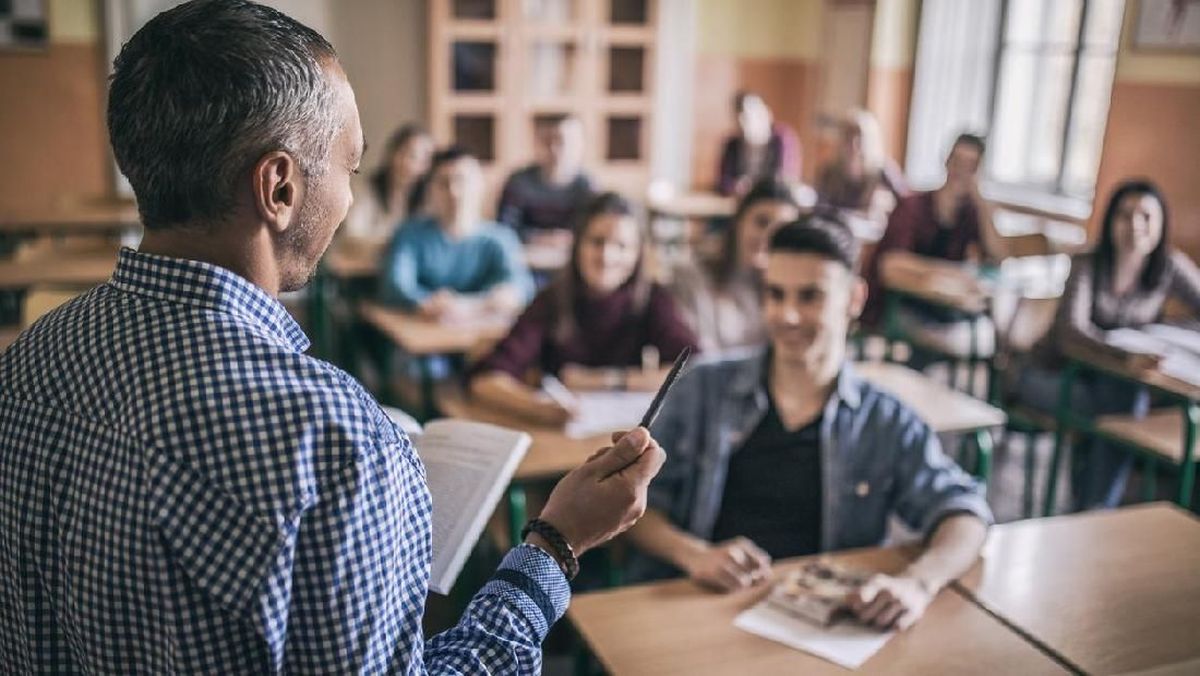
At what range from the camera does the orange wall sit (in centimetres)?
659

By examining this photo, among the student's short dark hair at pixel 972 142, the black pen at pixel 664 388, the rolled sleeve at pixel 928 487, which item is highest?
the student's short dark hair at pixel 972 142

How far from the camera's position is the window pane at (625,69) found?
7.70 m

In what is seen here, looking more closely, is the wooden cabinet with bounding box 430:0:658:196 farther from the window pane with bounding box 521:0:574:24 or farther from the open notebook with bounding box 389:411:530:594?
the open notebook with bounding box 389:411:530:594

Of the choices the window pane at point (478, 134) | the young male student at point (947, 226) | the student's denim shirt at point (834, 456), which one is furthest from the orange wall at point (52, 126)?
the student's denim shirt at point (834, 456)

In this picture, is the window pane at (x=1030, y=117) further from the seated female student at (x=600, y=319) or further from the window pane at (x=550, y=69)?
the seated female student at (x=600, y=319)

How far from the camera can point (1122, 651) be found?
1.57 m

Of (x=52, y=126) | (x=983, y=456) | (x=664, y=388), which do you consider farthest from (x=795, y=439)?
(x=52, y=126)

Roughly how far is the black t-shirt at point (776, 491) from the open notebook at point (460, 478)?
91 centimetres

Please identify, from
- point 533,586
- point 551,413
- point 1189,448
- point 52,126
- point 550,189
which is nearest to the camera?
point 533,586

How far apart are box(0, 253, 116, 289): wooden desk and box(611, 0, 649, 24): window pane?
4.30 meters

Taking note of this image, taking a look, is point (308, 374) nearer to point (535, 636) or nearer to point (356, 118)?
point (356, 118)

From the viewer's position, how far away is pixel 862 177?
21.1 feet

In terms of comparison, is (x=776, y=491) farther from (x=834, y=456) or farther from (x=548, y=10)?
(x=548, y=10)

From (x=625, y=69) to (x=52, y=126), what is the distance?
3818 mm
